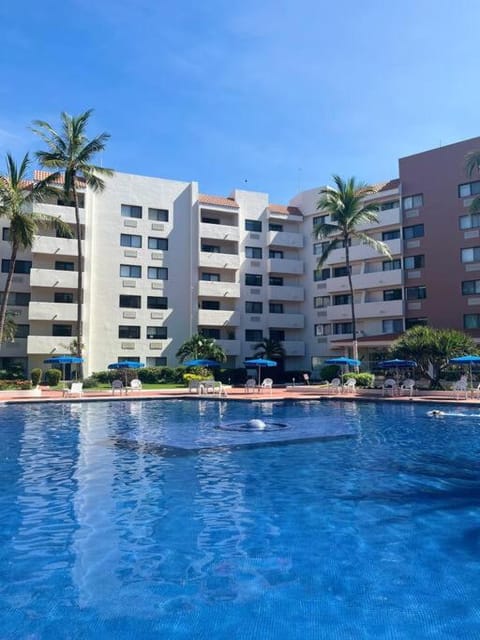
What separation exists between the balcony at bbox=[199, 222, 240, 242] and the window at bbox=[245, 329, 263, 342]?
8.37 m

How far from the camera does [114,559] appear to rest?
6.68 m

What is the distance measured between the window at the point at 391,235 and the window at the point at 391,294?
14.3ft

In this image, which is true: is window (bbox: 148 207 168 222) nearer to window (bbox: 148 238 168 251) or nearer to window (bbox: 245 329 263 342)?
window (bbox: 148 238 168 251)

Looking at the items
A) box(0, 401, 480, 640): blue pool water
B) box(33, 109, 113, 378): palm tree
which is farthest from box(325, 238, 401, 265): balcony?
box(0, 401, 480, 640): blue pool water

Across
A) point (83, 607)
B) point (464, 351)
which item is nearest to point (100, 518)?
point (83, 607)

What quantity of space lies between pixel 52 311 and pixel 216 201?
17.8 metres

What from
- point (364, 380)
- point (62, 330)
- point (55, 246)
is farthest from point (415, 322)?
point (55, 246)

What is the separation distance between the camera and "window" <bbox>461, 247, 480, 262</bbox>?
41562mm

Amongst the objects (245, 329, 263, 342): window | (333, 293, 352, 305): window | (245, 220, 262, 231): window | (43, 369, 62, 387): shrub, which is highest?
(245, 220, 262, 231): window

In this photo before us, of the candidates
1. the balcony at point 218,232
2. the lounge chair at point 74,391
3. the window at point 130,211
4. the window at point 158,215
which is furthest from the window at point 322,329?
the lounge chair at point 74,391

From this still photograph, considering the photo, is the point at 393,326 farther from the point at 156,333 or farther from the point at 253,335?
the point at 156,333

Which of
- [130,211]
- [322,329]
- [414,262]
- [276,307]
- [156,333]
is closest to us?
[414,262]

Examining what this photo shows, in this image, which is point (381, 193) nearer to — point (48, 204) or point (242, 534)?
point (48, 204)

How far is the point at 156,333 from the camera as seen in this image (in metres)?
46.8
